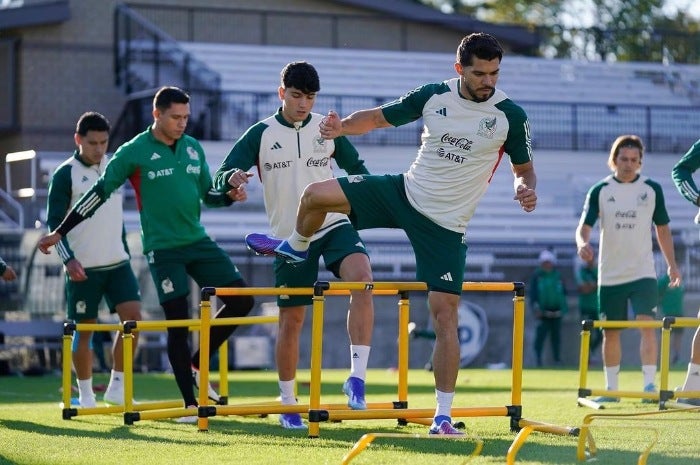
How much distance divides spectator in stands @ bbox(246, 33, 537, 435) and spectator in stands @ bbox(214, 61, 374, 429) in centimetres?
78

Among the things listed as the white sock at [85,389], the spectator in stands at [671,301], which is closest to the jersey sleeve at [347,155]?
the white sock at [85,389]

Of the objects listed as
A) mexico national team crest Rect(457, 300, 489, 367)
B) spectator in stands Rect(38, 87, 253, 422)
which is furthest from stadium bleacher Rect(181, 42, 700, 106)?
spectator in stands Rect(38, 87, 253, 422)

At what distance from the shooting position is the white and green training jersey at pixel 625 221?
12.3 m

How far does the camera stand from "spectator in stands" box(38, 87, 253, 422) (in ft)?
31.7

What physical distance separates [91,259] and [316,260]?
9.00 feet

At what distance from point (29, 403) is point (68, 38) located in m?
19.8

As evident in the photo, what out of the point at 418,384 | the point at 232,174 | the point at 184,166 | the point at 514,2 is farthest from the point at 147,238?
the point at 514,2

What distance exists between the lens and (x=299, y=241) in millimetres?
8367

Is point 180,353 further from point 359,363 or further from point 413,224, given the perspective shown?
point 413,224

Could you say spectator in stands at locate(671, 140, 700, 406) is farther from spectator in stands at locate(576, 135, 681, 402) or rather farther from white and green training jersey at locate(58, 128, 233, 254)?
white and green training jersey at locate(58, 128, 233, 254)

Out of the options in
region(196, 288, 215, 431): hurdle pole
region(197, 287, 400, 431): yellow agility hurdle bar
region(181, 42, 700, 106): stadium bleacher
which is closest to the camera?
region(197, 287, 400, 431): yellow agility hurdle bar

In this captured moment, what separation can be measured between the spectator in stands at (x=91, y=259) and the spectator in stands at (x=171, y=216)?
1205 millimetres

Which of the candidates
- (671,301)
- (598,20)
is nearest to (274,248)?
(671,301)

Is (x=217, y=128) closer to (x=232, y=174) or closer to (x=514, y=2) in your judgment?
(x=232, y=174)
